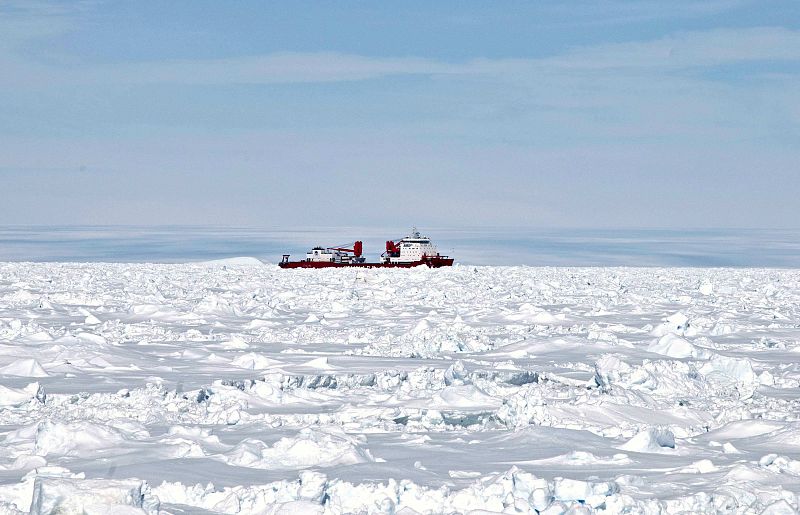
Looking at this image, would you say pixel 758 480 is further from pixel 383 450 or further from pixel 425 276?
pixel 425 276

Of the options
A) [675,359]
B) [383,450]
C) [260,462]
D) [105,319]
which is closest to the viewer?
[260,462]

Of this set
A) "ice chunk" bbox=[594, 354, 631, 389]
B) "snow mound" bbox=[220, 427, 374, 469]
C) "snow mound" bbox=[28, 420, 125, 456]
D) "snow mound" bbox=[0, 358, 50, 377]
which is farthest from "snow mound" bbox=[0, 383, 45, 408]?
"ice chunk" bbox=[594, 354, 631, 389]

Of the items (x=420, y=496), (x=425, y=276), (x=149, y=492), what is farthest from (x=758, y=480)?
(x=425, y=276)

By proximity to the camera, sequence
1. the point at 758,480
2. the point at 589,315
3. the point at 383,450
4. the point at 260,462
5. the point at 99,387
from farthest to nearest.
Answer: the point at 589,315
the point at 99,387
the point at 383,450
the point at 260,462
the point at 758,480

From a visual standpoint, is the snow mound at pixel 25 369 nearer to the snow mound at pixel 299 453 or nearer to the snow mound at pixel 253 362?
the snow mound at pixel 253 362

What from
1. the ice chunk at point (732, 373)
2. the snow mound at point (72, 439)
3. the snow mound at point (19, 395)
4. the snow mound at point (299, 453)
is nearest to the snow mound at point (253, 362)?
the snow mound at point (19, 395)

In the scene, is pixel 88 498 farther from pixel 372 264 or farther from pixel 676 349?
pixel 372 264

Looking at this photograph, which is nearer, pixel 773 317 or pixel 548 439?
pixel 548 439

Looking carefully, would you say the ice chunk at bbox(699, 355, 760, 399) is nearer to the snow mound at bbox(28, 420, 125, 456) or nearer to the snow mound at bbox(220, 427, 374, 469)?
the snow mound at bbox(220, 427, 374, 469)
